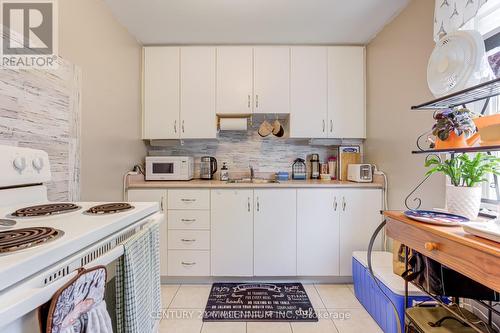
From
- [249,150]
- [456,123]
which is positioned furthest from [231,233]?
[456,123]

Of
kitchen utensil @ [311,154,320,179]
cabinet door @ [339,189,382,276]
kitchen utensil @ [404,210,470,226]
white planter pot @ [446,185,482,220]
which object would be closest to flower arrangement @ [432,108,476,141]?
white planter pot @ [446,185,482,220]

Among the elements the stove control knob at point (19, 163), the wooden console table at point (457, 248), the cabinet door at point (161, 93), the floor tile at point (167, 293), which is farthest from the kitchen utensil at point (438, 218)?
the cabinet door at point (161, 93)

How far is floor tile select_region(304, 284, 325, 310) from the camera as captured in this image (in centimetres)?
200

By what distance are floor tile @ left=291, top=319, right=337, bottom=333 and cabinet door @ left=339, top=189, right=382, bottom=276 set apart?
637 mm

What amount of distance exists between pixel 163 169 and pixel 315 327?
1.99 metres

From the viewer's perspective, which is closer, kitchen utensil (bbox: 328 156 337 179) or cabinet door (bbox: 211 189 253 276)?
cabinet door (bbox: 211 189 253 276)

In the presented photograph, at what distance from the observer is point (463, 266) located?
864mm

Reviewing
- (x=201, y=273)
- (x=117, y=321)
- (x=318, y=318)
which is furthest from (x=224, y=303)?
(x=117, y=321)

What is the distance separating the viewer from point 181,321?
1820mm

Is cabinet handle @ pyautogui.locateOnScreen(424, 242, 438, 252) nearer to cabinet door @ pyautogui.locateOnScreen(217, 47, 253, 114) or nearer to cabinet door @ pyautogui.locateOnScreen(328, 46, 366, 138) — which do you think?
cabinet door @ pyautogui.locateOnScreen(328, 46, 366, 138)

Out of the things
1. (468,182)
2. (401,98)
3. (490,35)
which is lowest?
(468,182)

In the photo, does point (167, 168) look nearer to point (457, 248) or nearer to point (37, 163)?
point (37, 163)

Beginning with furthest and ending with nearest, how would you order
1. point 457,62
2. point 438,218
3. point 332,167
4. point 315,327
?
point 332,167 < point 315,327 < point 457,62 < point 438,218

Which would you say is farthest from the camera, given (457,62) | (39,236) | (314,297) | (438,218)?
(314,297)
